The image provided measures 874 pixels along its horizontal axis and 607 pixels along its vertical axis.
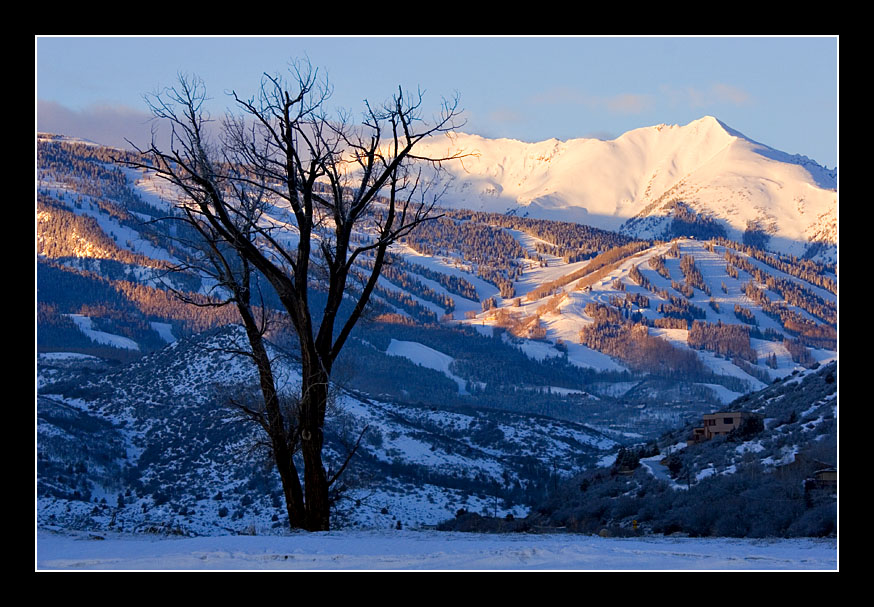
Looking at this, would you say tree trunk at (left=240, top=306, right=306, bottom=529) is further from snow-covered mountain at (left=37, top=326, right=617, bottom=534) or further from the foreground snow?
snow-covered mountain at (left=37, top=326, right=617, bottom=534)

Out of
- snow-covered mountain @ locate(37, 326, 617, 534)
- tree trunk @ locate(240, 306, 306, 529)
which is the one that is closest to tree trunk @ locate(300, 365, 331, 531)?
tree trunk @ locate(240, 306, 306, 529)

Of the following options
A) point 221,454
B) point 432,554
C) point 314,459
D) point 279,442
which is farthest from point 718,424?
point 432,554

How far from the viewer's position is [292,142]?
1592 cm

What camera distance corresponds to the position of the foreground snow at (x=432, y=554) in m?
10.3

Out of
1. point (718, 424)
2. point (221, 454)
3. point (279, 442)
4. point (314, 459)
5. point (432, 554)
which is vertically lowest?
point (221, 454)

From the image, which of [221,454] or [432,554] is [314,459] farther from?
[221,454]

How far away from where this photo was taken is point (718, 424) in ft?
129

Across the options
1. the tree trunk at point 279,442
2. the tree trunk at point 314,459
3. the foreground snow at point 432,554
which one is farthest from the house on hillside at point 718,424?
the foreground snow at point 432,554

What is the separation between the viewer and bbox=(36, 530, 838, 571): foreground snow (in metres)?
10.3

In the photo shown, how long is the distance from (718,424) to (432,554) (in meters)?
30.5

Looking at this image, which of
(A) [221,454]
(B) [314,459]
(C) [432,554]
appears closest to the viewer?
(C) [432,554]

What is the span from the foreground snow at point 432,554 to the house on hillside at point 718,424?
25708mm
